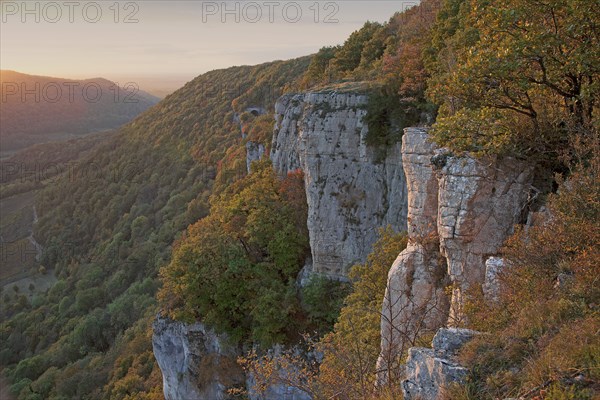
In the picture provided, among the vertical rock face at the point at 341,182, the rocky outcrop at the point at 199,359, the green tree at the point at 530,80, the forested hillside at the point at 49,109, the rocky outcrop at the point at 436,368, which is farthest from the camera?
the forested hillside at the point at 49,109

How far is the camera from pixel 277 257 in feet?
73.6

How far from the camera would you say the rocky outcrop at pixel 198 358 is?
2161cm

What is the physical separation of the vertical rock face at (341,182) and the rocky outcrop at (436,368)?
12949 millimetres

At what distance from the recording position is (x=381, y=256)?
15.5 meters

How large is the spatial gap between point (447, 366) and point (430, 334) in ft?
13.2

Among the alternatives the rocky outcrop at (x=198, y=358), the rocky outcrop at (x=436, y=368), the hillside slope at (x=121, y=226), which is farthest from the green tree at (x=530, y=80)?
the hillside slope at (x=121, y=226)

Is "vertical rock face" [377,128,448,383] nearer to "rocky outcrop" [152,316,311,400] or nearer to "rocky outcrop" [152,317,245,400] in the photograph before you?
"rocky outcrop" [152,316,311,400]

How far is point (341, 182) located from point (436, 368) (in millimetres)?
14885

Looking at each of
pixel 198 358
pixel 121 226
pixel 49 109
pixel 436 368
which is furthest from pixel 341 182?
pixel 49 109

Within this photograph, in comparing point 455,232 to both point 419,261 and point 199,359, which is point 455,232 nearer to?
point 419,261

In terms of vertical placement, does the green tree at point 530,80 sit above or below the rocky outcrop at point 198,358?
above

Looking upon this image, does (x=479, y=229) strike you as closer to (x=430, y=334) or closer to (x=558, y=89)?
(x=430, y=334)

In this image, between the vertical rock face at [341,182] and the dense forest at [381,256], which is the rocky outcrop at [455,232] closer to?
the dense forest at [381,256]

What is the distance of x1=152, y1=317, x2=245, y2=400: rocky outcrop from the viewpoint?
21609mm
